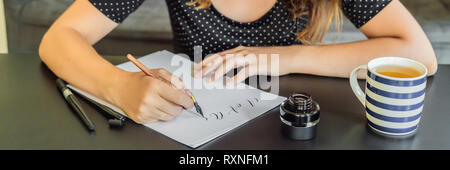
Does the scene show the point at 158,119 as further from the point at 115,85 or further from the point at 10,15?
the point at 10,15

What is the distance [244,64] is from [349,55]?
0.76 ft

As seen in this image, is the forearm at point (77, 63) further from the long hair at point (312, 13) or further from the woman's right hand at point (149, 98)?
the long hair at point (312, 13)

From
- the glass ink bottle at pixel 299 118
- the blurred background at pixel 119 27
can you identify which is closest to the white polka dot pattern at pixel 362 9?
the glass ink bottle at pixel 299 118

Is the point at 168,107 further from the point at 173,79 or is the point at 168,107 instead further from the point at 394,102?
the point at 394,102

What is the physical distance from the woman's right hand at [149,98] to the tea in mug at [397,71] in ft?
1.08

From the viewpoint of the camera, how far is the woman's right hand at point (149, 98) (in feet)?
2.41

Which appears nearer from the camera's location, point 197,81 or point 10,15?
point 197,81

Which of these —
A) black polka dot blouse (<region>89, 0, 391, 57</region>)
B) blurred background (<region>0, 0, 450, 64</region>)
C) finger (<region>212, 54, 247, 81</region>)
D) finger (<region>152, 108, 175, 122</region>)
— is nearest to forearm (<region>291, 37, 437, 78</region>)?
finger (<region>212, 54, 247, 81</region>)

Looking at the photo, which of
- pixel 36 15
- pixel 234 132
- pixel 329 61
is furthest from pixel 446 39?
pixel 36 15

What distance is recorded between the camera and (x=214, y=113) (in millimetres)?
768
